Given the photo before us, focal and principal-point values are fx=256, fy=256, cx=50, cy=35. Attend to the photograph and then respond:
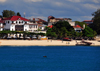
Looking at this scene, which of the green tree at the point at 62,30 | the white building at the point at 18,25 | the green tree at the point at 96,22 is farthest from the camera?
the green tree at the point at 96,22

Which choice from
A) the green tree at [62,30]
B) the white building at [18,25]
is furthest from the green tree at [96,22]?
the white building at [18,25]

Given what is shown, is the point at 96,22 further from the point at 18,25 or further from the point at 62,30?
the point at 18,25

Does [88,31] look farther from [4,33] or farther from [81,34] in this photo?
[4,33]

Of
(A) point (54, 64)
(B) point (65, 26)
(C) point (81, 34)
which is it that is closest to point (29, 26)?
(B) point (65, 26)

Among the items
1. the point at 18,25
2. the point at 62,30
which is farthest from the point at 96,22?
the point at 18,25

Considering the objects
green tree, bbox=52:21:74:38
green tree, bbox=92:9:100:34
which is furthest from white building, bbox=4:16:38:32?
green tree, bbox=92:9:100:34

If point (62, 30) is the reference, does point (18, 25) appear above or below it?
above

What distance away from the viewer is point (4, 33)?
112 meters

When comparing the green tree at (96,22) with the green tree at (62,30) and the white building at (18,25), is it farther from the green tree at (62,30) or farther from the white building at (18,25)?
the white building at (18,25)

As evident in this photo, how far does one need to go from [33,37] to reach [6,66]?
58119 mm

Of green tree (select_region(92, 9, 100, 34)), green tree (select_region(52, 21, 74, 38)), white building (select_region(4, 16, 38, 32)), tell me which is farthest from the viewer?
green tree (select_region(92, 9, 100, 34))

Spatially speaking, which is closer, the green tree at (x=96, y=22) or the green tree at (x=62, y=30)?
the green tree at (x=62, y=30)

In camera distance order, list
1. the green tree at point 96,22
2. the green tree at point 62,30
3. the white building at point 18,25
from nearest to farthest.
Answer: the green tree at point 62,30, the white building at point 18,25, the green tree at point 96,22

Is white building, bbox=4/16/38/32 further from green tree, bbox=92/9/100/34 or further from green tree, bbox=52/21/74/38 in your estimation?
green tree, bbox=92/9/100/34
